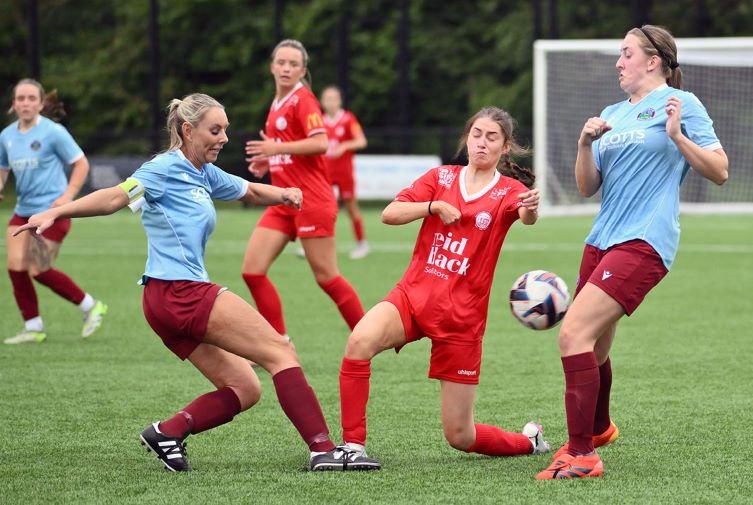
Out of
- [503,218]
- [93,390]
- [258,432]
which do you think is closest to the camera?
[503,218]

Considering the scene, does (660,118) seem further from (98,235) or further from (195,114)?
(98,235)

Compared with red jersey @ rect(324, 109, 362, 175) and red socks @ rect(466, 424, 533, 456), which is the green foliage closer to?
red jersey @ rect(324, 109, 362, 175)

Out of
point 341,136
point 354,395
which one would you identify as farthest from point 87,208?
point 341,136

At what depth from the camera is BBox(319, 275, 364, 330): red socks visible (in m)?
8.46

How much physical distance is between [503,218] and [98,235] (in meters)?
14.0

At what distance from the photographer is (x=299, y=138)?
8516mm

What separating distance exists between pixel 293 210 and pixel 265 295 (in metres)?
0.61

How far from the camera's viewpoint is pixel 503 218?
17.8 ft

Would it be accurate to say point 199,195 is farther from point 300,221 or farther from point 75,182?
point 75,182

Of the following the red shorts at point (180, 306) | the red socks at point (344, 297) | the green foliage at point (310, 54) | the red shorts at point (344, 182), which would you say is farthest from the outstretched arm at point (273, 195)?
the green foliage at point (310, 54)

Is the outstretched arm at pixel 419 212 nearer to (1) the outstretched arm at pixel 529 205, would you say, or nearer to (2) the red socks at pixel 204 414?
(1) the outstretched arm at pixel 529 205

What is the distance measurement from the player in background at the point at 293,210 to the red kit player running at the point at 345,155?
22.1ft

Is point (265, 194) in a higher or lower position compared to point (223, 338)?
higher

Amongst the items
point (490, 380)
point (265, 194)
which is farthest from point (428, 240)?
point (490, 380)
